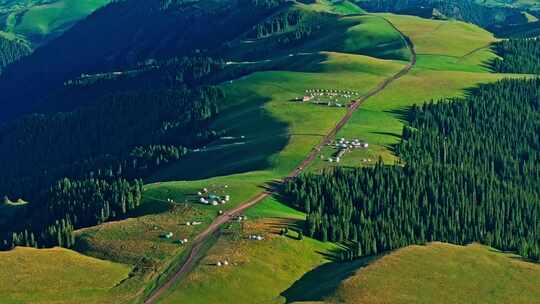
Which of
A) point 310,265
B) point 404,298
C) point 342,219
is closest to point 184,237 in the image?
point 310,265

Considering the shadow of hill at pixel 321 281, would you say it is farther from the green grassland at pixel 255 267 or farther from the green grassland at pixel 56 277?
the green grassland at pixel 56 277

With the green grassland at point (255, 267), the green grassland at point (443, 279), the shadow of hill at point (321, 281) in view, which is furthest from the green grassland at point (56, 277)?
the green grassland at point (443, 279)

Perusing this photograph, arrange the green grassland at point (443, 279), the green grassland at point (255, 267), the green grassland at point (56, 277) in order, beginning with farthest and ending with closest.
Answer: the green grassland at point (255, 267)
the green grassland at point (56, 277)
the green grassland at point (443, 279)

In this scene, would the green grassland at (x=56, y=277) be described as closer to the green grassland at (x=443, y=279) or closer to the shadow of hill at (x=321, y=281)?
the shadow of hill at (x=321, y=281)

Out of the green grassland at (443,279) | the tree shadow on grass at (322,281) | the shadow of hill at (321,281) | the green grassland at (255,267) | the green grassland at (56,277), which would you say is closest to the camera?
the green grassland at (443,279)

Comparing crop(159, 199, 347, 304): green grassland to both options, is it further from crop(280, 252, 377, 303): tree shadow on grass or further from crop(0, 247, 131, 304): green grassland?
crop(0, 247, 131, 304): green grassland

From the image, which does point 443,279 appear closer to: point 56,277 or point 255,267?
point 255,267

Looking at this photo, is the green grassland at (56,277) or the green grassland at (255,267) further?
the green grassland at (255,267)
